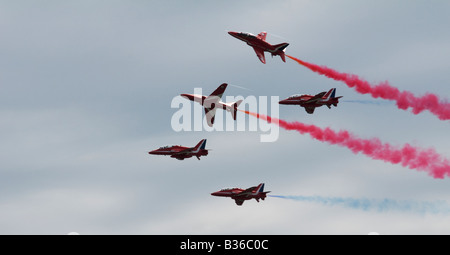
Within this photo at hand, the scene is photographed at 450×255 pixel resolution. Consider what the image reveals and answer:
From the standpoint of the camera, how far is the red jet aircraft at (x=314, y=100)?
576ft

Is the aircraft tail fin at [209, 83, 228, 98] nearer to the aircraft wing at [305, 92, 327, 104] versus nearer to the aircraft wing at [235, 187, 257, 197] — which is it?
Result: the aircraft wing at [305, 92, 327, 104]

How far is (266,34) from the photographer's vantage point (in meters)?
189

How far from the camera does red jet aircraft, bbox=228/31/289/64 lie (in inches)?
7170

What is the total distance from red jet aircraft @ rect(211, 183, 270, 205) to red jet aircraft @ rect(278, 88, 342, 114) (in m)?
18.2

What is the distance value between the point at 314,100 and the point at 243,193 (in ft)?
79.0

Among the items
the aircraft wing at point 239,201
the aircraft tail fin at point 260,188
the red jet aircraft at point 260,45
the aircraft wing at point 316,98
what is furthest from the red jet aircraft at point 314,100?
the aircraft wing at point 239,201

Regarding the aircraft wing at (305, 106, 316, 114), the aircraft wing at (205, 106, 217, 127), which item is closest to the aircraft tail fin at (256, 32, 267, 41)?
the aircraft wing at (205, 106, 217, 127)

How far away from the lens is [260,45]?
182875 millimetres

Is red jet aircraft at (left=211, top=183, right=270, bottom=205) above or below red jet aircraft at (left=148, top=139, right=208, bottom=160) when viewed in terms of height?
below

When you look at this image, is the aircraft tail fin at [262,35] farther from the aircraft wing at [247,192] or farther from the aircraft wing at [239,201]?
the aircraft wing at [239,201]

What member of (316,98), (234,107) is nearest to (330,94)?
(316,98)
